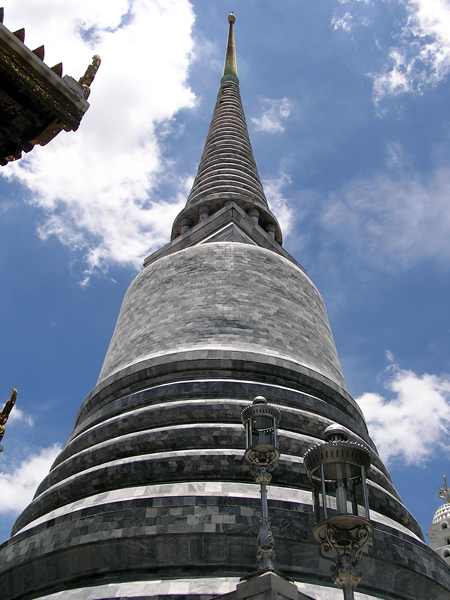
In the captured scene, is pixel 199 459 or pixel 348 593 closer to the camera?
pixel 348 593

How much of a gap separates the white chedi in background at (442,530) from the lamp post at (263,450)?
23.3 meters

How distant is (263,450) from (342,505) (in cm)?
122

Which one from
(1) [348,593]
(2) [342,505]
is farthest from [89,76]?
(1) [348,593]

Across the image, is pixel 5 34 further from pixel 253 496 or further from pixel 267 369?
pixel 267 369

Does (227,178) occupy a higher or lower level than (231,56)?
lower

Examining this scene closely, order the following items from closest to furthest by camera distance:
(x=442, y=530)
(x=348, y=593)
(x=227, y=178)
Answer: (x=348, y=593) < (x=227, y=178) < (x=442, y=530)

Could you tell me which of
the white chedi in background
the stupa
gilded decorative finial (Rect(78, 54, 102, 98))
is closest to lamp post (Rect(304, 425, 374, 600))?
the stupa

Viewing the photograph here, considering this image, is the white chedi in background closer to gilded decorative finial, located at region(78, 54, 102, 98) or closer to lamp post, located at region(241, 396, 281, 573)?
lamp post, located at region(241, 396, 281, 573)

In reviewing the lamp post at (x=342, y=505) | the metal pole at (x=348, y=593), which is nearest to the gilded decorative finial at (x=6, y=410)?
the lamp post at (x=342, y=505)

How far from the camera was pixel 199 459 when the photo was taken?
10.4m

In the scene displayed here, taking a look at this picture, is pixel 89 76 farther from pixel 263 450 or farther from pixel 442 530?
pixel 442 530

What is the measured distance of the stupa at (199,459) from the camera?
9055 mm

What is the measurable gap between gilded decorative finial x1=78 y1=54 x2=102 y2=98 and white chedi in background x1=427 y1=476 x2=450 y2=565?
25.2 metres

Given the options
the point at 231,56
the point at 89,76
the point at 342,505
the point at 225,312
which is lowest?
the point at 342,505
